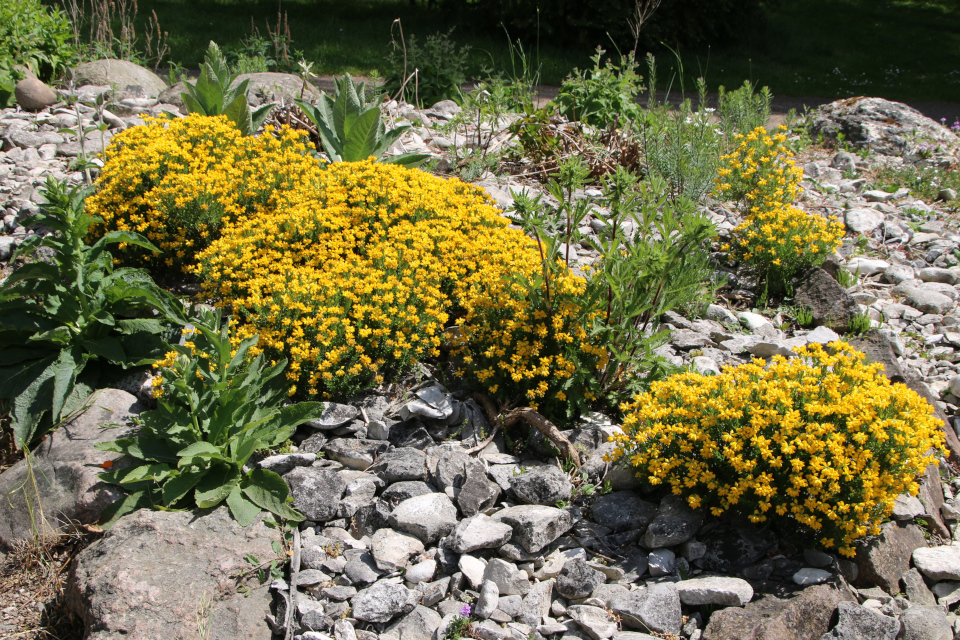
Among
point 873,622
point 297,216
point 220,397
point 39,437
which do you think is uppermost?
point 297,216

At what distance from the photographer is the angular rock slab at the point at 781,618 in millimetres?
2467

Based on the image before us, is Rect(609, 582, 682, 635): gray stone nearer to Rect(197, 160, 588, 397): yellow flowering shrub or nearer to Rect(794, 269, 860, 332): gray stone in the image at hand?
Rect(197, 160, 588, 397): yellow flowering shrub

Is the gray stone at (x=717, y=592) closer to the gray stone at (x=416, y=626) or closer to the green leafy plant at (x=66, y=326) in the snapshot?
the gray stone at (x=416, y=626)

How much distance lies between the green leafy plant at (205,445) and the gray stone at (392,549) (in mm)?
371

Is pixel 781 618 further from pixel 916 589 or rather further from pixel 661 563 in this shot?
pixel 916 589

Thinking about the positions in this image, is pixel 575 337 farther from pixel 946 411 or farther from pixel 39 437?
pixel 39 437

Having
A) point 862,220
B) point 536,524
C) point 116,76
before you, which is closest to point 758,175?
point 862,220

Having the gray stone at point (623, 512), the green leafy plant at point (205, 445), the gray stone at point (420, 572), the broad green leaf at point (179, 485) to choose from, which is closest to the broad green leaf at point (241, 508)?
the green leafy plant at point (205, 445)

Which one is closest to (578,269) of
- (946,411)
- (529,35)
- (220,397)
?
(946,411)

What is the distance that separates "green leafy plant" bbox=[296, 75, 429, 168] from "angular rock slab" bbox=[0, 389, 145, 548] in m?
2.69

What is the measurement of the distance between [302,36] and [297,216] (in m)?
11.0

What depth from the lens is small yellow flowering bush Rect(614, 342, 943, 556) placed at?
104 inches

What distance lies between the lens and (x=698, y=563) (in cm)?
288

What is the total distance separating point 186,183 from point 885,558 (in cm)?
411
